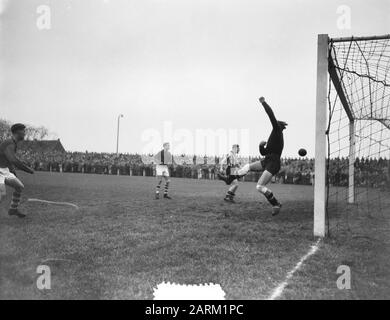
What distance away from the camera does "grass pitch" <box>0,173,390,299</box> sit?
347cm

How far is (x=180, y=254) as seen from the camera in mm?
4582

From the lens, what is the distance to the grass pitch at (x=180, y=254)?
11.4 ft

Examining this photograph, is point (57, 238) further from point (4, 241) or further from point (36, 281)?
point (36, 281)

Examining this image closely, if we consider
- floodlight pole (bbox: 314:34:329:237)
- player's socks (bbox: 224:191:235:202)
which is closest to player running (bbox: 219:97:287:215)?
floodlight pole (bbox: 314:34:329:237)

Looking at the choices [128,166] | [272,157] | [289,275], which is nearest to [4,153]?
[272,157]

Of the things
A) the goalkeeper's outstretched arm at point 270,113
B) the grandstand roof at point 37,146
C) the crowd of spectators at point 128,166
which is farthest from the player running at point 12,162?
the grandstand roof at point 37,146

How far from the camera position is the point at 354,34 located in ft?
20.3

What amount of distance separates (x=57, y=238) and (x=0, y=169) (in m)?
2.43

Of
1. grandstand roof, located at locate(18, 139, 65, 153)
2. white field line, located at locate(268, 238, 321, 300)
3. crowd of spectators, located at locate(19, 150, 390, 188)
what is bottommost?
white field line, located at locate(268, 238, 321, 300)

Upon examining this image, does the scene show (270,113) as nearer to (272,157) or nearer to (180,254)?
(272,157)

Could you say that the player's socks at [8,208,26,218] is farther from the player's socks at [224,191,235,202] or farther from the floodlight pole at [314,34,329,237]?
the floodlight pole at [314,34,329,237]

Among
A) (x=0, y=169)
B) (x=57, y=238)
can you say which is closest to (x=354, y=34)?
(x=57, y=238)

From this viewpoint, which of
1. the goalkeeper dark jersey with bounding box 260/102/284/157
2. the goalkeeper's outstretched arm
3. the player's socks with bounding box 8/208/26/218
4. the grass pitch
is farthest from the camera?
the goalkeeper dark jersey with bounding box 260/102/284/157
